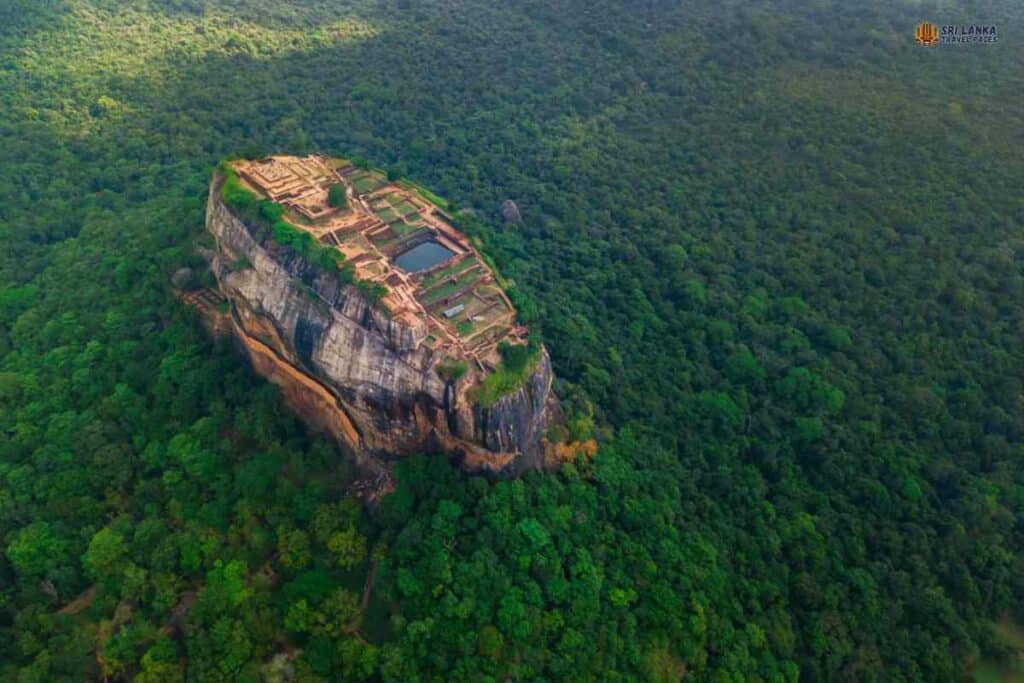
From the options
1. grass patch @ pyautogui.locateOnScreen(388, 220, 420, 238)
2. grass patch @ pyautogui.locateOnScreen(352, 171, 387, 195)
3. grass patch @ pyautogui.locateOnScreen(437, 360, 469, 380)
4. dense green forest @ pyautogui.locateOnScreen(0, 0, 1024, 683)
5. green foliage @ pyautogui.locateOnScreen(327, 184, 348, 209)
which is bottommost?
dense green forest @ pyautogui.locateOnScreen(0, 0, 1024, 683)

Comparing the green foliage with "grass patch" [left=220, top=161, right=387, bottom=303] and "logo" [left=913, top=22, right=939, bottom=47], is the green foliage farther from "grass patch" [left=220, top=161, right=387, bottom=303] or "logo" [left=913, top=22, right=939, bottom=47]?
"logo" [left=913, top=22, right=939, bottom=47]

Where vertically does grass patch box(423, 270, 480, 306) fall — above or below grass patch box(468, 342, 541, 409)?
above

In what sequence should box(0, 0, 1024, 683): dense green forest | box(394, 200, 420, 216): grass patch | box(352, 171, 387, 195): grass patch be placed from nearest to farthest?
box(0, 0, 1024, 683): dense green forest → box(394, 200, 420, 216): grass patch → box(352, 171, 387, 195): grass patch

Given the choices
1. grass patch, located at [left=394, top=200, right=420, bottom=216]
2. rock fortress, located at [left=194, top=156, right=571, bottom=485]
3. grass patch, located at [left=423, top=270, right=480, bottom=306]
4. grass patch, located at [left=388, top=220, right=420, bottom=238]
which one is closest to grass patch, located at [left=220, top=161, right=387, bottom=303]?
rock fortress, located at [left=194, top=156, right=571, bottom=485]

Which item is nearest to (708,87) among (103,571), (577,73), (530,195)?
(577,73)

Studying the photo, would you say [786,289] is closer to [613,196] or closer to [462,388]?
[613,196]

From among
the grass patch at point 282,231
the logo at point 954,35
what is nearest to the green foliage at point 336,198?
the grass patch at point 282,231
